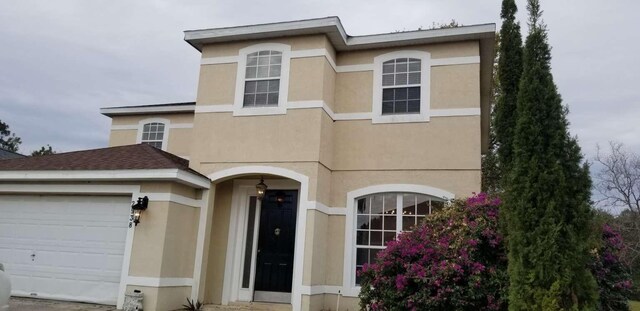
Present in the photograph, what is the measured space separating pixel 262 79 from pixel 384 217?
4152 millimetres

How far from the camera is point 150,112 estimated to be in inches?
577

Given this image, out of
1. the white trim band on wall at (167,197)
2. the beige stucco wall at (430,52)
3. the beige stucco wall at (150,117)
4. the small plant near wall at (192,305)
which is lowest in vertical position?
the small plant near wall at (192,305)

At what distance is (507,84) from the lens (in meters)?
8.20

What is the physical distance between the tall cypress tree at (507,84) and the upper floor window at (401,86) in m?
2.21

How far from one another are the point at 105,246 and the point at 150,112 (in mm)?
6120

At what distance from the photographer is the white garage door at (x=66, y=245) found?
372 inches

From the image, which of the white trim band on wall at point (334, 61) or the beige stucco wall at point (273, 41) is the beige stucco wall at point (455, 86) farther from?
the beige stucco wall at point (273, 41)

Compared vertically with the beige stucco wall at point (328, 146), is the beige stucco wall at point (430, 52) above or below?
above

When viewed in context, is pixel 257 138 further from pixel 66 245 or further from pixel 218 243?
pixel 66 245

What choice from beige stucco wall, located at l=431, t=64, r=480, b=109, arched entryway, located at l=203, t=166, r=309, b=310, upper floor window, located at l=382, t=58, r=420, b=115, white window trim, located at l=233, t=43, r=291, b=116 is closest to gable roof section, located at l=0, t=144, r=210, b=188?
arched entryway, located at l=203, t=166, r=309, b=310

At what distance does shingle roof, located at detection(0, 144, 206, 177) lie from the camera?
945 cm

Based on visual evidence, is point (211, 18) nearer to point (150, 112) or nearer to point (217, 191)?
point (150, 112)

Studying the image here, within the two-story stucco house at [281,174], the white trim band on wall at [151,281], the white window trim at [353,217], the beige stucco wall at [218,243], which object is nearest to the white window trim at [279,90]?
the two-story stucco house at [281,174]

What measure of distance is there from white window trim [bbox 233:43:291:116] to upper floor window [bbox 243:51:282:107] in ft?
0.30
